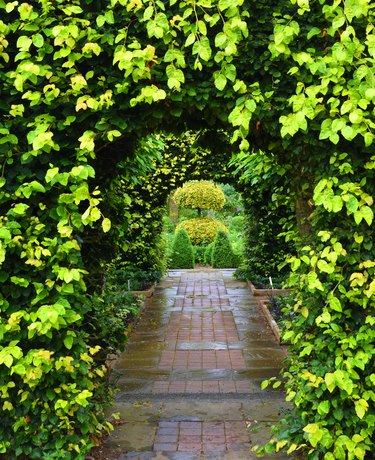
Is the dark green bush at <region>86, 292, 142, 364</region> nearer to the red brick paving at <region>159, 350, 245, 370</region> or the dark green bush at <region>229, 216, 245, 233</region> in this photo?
the red brick paving at <region>159, 350, 245, 370</region>

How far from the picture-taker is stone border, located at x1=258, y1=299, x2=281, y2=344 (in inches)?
266

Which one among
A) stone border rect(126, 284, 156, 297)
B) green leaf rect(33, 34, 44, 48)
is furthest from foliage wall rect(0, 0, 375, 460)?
stone border rect(126, 284, 156, 297)

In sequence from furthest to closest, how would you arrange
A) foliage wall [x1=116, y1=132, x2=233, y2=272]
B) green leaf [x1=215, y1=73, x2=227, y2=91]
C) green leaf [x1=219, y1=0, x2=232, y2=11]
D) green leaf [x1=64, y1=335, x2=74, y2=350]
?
foliage wall [x1=116, y1=132, x2=233, y2=272] → green leaf [x1=64, y1=335, x2=74, y2=350] → green leaf [x1=215, y1=73, x2=227, y2=91] → green leaf [x1=219, y1=0, x2=232, y2=11]

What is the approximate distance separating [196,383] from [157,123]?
2.82m

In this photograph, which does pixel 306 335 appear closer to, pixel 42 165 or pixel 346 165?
pixel 346 165

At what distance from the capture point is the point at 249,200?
35.0 feet

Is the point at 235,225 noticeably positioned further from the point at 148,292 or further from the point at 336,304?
the point at 336,304

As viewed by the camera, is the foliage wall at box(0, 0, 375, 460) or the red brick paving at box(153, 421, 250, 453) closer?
the foliage wall at box(0, 0, 375, 460)

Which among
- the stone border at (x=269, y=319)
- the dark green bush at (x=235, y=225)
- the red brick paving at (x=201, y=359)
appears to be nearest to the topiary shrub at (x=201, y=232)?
the dark green bush at (x=235, y=225)

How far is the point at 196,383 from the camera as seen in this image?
5.16 metres

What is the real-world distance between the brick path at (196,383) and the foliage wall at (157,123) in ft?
2.49

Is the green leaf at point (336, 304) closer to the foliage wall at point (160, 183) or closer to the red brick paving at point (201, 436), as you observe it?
the red brick paving at point (201, 436)

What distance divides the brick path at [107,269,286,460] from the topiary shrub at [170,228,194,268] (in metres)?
6.11

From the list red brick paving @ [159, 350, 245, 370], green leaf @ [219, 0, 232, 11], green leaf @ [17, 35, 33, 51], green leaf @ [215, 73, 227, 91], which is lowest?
red brick paving @ [159, 350, 245, 370]
